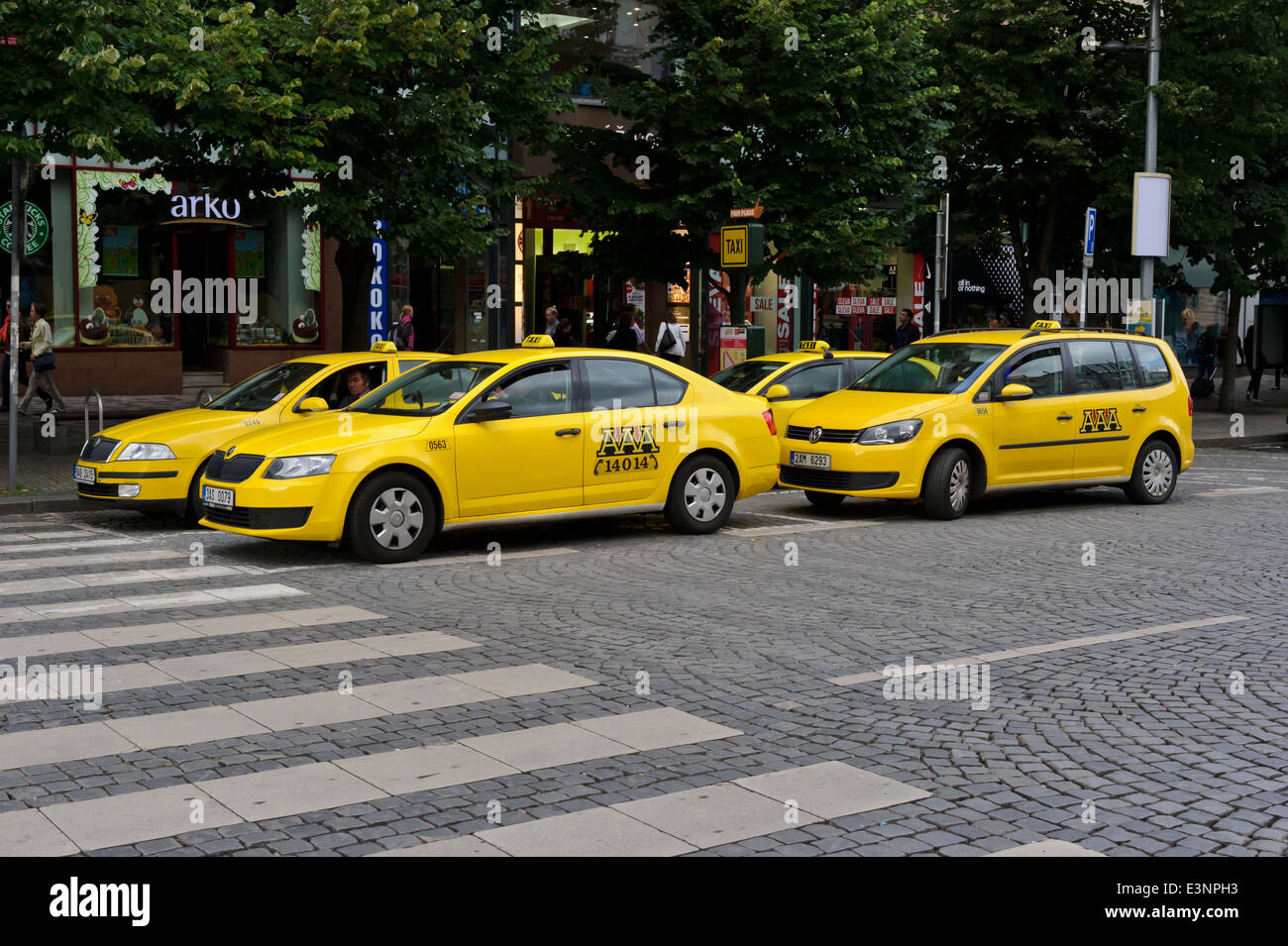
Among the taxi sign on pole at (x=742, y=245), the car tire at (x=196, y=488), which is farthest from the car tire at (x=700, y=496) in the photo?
the taxi sign on pole at (x=742, y=245)

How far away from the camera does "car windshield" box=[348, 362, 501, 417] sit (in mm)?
11562

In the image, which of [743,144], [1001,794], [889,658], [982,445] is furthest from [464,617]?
[743,144]

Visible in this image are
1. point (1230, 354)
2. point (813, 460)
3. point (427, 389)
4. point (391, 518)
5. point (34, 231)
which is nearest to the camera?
point (391, 518)

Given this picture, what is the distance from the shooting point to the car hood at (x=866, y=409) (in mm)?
13477

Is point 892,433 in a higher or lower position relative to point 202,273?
lower

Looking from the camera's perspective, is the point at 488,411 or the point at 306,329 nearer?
the point at 488,411

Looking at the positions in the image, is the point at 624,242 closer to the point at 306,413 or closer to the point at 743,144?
the point at 743,144

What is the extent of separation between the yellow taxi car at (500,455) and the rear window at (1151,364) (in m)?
4.45

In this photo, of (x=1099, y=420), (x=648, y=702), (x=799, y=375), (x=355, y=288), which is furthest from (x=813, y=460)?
(x=355, y=288)

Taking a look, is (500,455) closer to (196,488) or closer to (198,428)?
(196,488)

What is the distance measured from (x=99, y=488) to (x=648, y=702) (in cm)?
Result: 790

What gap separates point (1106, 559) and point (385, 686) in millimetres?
6420

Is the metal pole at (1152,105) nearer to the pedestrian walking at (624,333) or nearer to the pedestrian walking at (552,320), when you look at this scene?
the pedestrian walking at (624,333)

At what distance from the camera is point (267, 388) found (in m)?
13.6
